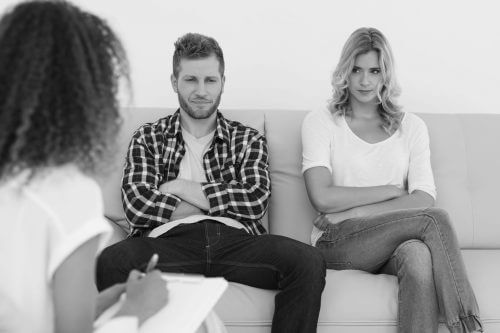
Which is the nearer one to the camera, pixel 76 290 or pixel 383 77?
pixel 76 290

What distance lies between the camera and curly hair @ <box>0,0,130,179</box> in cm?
95

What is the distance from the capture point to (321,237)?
2.46 meters

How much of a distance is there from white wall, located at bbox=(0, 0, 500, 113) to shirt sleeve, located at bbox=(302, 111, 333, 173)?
0.53 m

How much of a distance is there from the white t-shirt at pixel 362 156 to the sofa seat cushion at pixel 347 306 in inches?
16.1

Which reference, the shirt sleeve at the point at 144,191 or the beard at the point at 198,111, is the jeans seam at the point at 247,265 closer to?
the shirt sleeve at the point at 144,191

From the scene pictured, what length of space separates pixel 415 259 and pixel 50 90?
150 centimetres

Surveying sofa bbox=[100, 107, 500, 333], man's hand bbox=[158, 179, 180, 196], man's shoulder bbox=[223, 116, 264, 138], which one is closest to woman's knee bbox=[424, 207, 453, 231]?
sofa bbox=[100, 107, 500, 333]

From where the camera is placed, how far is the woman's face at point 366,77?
264cm

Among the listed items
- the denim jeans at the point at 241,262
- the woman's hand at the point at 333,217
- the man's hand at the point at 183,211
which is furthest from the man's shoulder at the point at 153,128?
the woman's hand at the point at 333,217

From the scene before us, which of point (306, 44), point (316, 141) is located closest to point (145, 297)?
point (316, 141)

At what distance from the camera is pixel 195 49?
8.52ft

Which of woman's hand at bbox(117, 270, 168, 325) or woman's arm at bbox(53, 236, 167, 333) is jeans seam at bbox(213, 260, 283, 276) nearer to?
woman's hand at bbox(117, 270, 168, 325)

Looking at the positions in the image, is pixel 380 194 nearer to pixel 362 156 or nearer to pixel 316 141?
pixel 362 156

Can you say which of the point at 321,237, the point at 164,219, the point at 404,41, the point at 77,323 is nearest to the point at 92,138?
the point at 77,323
